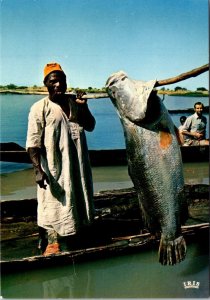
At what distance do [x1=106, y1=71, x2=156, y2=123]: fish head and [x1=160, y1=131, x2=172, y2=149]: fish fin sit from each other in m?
0.18

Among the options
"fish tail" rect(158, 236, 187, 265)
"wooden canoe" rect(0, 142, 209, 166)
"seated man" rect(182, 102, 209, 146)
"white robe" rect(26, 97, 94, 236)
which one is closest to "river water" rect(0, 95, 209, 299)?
"white robe" rect(26, 97, 94, 236)

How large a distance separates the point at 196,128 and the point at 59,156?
5.46m

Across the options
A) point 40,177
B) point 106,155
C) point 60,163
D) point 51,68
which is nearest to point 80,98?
point 51,68

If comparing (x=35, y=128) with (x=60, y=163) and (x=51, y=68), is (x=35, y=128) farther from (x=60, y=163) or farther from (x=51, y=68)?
(x=51, y=68)

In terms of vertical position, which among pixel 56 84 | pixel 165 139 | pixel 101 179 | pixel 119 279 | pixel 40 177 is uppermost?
pixel 56 84

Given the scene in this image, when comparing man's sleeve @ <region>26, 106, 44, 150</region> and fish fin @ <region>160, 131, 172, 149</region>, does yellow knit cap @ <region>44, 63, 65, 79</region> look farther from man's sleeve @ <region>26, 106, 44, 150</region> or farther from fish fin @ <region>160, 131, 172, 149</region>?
fish fin @ <region>160, 131, 172, 149</region>

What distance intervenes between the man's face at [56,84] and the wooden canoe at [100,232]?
1.36 metres

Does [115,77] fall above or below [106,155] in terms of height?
above

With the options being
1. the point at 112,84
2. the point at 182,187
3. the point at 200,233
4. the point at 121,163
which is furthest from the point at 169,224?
the point at 121,163

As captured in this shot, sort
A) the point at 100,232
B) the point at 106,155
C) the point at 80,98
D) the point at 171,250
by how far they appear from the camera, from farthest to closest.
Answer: the point at 106,155 → the point at 100,232 → the point at 80,98 → the point at 171,250

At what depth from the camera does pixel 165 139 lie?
10.8 ft

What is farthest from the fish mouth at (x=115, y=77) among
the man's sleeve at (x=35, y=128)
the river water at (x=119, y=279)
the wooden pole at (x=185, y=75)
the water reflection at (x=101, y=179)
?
the water reflection at (x=101, y=179)

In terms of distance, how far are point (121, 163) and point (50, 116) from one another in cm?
616

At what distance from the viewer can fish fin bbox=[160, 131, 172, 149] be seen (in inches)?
129
